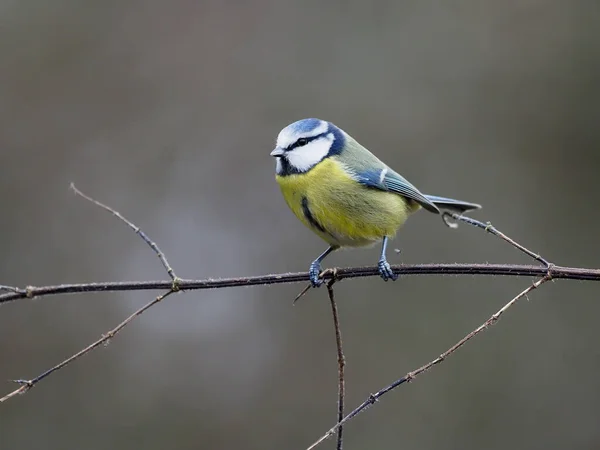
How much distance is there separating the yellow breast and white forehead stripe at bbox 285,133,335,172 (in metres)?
0.02

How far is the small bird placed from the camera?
7.35 ft

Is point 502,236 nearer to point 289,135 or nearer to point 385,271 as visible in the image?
point 385,271

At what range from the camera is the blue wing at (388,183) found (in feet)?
7.67

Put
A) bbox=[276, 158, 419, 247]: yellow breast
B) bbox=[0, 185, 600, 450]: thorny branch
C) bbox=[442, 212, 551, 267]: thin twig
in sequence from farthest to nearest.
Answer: bbox=[276, 158, 419, 247]: yellow breast < bbox=[442, 212, 551, 267]: thin twig < bbox=[0, 185, 600, 450]: thorny branch

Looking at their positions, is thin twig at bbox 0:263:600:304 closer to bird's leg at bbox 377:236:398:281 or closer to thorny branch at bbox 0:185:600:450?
thorny branch at bbox 0:185:600:450

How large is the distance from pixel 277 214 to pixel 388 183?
6.44ft

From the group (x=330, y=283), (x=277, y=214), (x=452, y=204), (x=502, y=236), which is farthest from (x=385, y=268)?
(x=277, y=214)

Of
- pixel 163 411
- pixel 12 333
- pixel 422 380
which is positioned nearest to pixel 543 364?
pixel 422 380

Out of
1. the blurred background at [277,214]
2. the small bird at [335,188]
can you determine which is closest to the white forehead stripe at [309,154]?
the small bird at [335,188]

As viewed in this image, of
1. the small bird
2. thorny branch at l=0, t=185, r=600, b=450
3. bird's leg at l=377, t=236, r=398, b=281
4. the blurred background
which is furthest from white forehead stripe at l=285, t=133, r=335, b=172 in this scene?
the blurred background

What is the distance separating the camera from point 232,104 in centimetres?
454

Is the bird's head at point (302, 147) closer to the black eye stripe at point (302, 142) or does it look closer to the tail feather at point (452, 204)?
the black eye stripe at point (302, 142)

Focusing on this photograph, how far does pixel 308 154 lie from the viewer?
229 cm

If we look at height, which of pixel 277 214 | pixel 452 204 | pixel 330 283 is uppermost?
pixel 277 214
